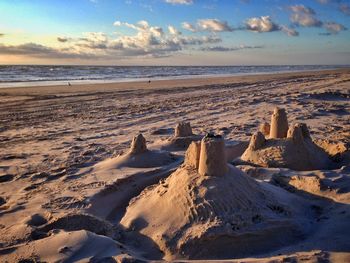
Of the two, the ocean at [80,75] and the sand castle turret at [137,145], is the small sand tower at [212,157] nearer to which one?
the sand castle turret at [137,145]

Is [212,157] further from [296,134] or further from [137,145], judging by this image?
[137,145]

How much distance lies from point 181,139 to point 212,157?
3.20 metres

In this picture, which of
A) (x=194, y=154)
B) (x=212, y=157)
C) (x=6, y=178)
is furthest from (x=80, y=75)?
(x=212, y=157)

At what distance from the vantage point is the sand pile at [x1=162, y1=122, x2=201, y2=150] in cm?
667

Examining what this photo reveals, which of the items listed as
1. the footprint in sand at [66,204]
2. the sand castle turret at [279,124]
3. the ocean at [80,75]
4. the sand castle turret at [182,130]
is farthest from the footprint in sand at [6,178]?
the ocean at [80,75]

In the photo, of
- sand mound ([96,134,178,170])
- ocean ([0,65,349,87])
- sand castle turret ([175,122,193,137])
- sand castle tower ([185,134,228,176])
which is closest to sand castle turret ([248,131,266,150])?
sand mound ([96,134,178,170])

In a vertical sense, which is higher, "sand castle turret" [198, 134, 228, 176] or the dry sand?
"sand castle turret" [198, 134, 228, 176]

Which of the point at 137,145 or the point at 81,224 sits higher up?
the point at 137,145

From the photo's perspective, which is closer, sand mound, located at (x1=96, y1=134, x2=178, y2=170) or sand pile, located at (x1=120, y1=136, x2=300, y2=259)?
sand pile, located at (x1=120, y1=136, x2=300, y2=259)

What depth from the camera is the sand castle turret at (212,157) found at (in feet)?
11.8

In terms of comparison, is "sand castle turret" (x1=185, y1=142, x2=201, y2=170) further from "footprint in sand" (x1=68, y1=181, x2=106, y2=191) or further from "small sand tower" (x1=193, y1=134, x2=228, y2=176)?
"footprint in sand" (x1=68, y1=181, x2=106, y2=191)

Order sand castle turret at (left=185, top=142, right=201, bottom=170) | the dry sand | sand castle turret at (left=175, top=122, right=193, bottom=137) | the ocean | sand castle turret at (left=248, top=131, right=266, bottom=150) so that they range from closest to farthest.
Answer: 1. the dry sand
2. sand castle turret at (left=185, top=142, right=201, bottom=170)
3. sand castle turret at (left=248, top=131, right=266, bottom=150)
4. sand castle turret at (left=175, top=122, right=193, bottom=137)
5. the ocean

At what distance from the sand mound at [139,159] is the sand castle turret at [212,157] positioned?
2.05 meters

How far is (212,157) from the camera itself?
3.61m
